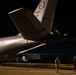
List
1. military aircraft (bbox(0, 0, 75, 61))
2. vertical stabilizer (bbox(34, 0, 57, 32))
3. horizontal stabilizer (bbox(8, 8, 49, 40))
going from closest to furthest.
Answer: horizontal stabilizer (bbox(8, 8, 49, 40)), military aircraft (bbox(0, 0, 75, 61)), vertical stabilizer (bbox(34, 0, 57, 32))

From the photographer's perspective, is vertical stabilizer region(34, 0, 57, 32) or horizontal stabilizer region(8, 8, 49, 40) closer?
horizontal stabilizer region(8, 8, 49, 40)

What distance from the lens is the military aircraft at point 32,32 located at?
12.6 m

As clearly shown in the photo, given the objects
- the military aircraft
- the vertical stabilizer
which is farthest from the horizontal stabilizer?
the vertical stabilizer

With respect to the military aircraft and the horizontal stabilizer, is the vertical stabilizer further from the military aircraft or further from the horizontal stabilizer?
the horizontal stabilizer

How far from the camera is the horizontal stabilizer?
11.9 metres

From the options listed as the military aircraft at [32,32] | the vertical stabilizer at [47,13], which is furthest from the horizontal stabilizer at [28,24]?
the vertical stabilizer at [47,13]

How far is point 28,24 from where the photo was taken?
13.0 m

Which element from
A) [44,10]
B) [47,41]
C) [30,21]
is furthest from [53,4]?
[30,21]

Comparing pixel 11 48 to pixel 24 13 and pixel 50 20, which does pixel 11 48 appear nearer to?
pixel 50 20

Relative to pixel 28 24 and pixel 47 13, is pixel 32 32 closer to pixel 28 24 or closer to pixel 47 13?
pixel 28 24

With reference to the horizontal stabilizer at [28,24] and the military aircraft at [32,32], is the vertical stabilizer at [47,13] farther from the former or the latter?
the horizontal stabilizer at [28,24]

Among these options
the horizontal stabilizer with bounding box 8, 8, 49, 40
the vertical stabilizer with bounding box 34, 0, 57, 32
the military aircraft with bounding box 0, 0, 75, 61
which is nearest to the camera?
the horizontal stabilizer with bounding box 8, 8, 49, 40

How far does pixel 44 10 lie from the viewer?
1677 cm

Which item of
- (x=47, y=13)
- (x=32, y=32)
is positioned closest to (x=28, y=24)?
(x=32, y=32)
